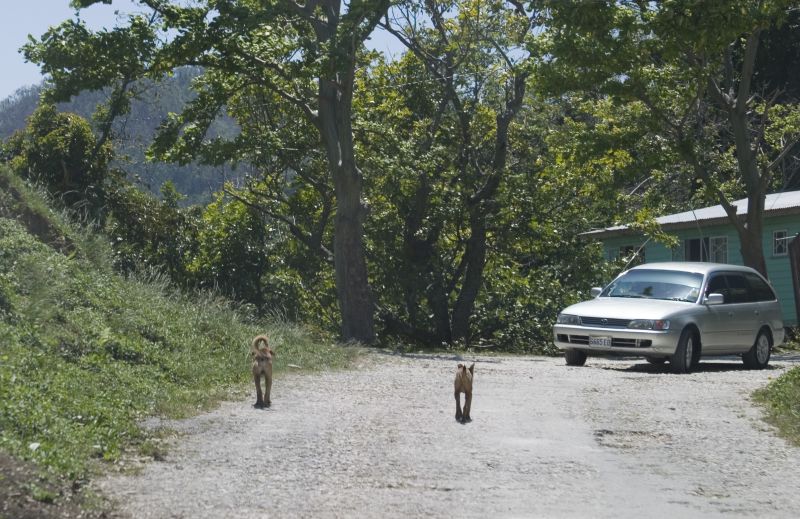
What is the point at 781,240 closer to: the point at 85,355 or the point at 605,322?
the point at 605,322

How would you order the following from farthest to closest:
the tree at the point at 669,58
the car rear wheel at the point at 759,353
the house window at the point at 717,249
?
1. the house window at the point at 717,249
2. the tree at the point at 669,58
3. the car rear wheel at the point at 759,353

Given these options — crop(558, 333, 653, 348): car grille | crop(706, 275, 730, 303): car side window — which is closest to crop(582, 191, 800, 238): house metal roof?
crop(706, 275, 730, 303): car side window

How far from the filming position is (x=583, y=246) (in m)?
30.6

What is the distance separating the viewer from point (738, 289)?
65.2 ft

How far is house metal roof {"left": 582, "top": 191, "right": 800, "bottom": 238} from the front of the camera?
3128 cm

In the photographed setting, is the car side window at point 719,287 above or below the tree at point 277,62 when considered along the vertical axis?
below

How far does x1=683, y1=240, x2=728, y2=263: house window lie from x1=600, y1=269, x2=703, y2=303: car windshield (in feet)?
55.7

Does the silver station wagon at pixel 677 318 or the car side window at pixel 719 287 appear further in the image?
the car side window at pixel 719 287

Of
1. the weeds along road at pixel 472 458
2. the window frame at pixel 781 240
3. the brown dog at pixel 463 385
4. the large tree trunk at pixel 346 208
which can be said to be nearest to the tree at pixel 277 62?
the large tree trunk at pixel 346 208

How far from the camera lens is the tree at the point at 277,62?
22000 millimetres

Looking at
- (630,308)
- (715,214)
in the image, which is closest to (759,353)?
(630,308)

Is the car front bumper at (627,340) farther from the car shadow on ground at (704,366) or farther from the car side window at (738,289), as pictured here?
the car side window at (738,289)

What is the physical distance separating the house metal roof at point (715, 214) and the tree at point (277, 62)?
1006 cm

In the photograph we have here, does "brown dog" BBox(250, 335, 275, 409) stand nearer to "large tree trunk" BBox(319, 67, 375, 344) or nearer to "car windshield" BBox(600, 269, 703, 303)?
"car windshield" BBox(600, 269, 703, 303)
